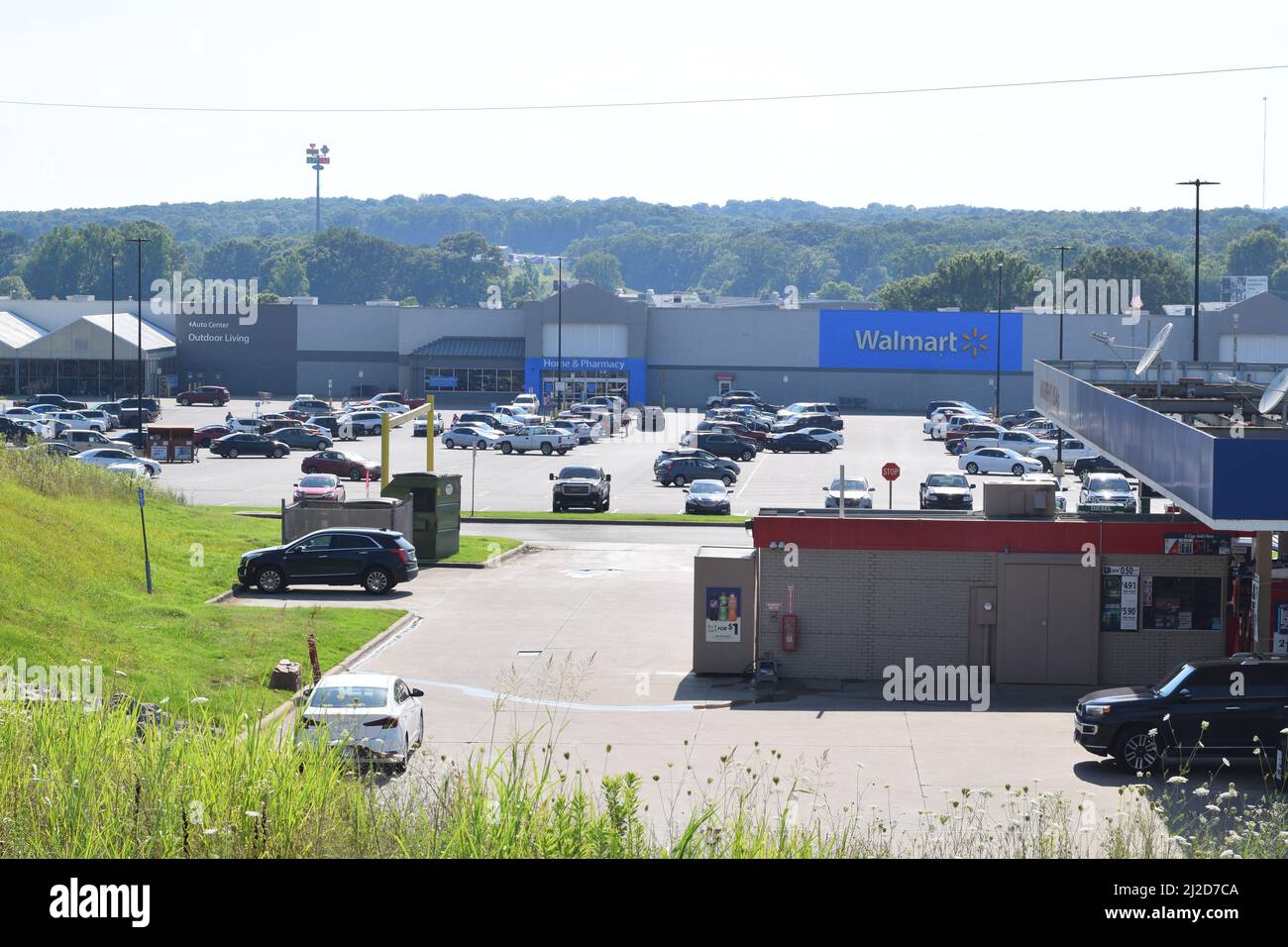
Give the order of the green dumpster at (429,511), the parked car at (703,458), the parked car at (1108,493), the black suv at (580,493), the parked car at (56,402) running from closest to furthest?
1. the green dumpster at (429,511)
2. the parked car at (1108,493)
3. the black suv at (580,493)
4. the parked car at (703,458)
5. the parked car at (56,402)

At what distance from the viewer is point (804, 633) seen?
75.7 ft

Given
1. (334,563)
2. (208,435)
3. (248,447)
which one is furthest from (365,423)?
(334,563)

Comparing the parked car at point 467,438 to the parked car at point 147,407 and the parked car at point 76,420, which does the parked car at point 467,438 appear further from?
the parked car at point 147,407

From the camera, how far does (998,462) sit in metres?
58.9

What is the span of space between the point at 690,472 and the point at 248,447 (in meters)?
20.7

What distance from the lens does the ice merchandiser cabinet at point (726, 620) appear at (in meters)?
23.2

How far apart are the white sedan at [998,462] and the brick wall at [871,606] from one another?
119 feet

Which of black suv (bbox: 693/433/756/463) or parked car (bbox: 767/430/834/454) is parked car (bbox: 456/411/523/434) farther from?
parked car (bbox: 767/430/834/454)

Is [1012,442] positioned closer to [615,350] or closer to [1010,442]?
[1010,442]

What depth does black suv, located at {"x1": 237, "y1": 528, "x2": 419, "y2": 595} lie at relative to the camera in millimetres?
Result: 29875

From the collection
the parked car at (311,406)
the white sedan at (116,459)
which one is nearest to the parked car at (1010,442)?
the white sedan at (116,459)

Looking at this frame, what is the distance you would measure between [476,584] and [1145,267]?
134271mm

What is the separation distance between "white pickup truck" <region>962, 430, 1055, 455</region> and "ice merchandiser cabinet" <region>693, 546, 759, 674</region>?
4156 centimetres

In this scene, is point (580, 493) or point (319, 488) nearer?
point (580, 493)
